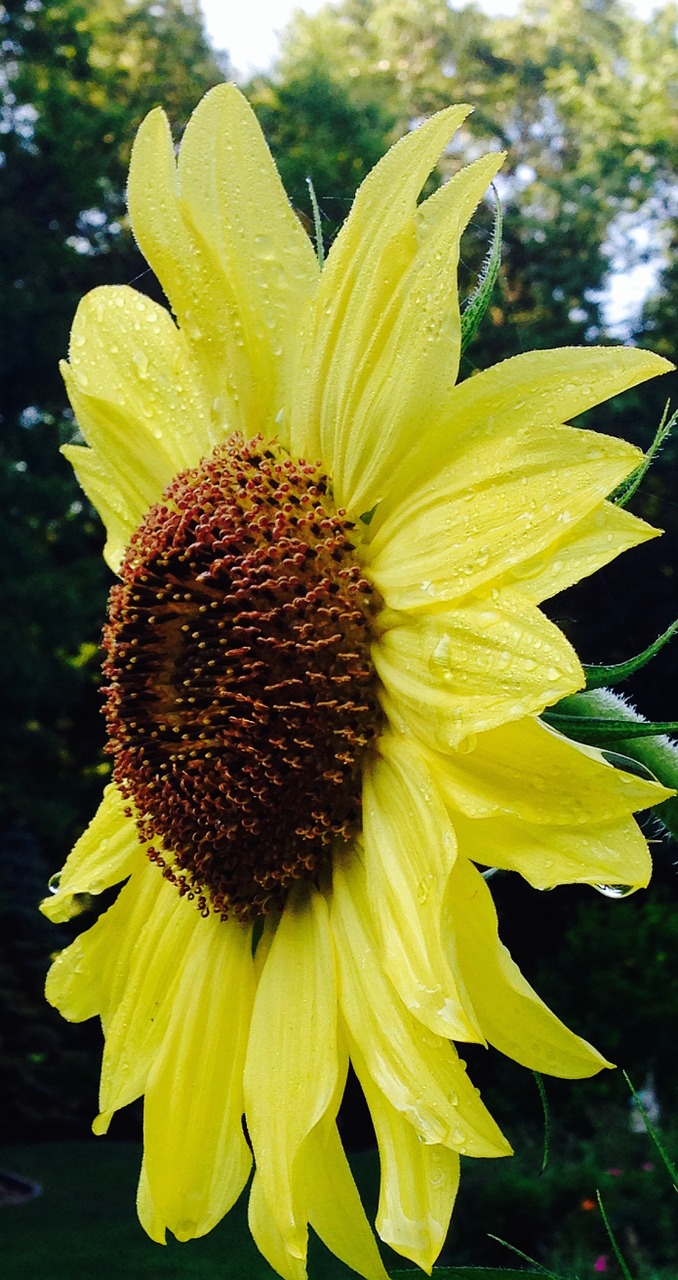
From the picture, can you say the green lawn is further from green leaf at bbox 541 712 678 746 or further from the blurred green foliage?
green leaf at bbox 541 712 678 746

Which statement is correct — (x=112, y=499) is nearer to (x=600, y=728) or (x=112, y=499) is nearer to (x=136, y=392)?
(x=136, y=392)

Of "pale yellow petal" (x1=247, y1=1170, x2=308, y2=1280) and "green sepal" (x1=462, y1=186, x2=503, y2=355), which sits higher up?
"green sepal" (x1=462, y1=186, x2=503, y2=355)

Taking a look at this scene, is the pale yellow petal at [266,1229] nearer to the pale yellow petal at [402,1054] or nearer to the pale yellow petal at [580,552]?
the pale yellow petal at [402,1054]

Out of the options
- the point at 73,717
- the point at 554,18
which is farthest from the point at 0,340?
the point at 554,18

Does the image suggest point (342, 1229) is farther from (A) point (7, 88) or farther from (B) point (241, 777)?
(A) point (7, 88)

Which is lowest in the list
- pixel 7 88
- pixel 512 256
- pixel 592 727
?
pixel 592 727

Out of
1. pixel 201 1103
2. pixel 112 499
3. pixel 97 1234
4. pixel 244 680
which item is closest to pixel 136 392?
pixel 112 499

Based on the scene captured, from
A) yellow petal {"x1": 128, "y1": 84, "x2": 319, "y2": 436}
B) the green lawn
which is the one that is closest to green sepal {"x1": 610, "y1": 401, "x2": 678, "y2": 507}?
yellow petal {"x1": 128, "y1": 84, "x2": 319, "y2": 436}
